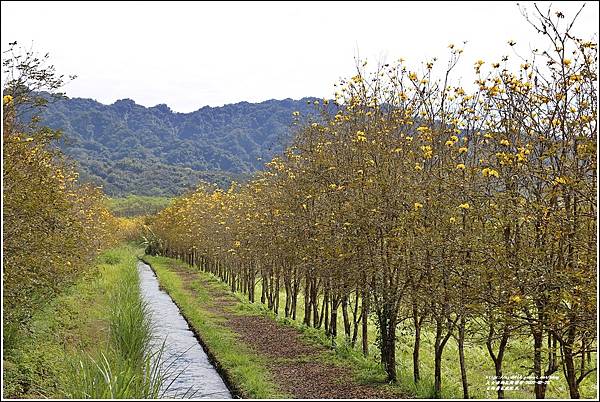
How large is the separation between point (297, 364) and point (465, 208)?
21.2 ft

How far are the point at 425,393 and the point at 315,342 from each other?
5632 mm

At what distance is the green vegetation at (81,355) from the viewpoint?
6.59m

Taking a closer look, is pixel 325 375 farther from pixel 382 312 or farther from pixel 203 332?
pixel 203 332

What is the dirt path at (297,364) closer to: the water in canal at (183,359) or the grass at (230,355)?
the grass at (230,355)

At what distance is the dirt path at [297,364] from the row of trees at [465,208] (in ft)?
3.04

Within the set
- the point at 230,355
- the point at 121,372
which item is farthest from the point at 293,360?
the point at 121,372

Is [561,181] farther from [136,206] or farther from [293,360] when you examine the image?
[136,206]

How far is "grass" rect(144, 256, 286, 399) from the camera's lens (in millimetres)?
11781

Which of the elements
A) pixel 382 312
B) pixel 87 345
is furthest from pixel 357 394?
pixel 87 345

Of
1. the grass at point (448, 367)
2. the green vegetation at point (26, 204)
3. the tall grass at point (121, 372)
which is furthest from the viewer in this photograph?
the grass at point (448, 367)

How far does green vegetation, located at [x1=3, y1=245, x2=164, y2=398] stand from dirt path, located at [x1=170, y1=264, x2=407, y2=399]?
261cm

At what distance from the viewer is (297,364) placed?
13523 mm

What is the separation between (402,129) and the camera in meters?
11.8

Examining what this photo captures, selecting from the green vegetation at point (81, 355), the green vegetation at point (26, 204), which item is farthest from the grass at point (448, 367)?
the green vegetation at point (26, 204)
